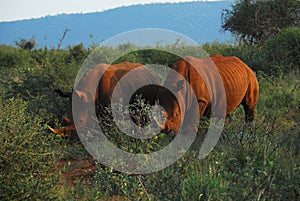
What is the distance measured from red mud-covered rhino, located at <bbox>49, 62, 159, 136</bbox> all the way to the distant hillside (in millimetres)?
90347

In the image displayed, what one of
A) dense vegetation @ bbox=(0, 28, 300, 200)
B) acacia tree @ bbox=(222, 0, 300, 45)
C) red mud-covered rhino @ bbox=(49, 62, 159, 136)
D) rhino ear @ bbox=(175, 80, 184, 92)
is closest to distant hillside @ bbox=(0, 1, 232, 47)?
acacia tree @ bbox=(222, 0, 300, 45)

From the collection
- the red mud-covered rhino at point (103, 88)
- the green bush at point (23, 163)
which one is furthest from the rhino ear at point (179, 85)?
the green bush at point (23, 163)

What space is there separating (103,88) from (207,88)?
5.20 feet

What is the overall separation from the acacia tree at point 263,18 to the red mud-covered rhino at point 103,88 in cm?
1492

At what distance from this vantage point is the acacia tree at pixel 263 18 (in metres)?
23.0

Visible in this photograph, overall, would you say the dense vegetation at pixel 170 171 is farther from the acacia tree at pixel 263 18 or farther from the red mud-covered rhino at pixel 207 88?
the acacia tree at pixel 263 18

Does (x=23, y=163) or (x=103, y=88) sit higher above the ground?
(x=23, y=163)

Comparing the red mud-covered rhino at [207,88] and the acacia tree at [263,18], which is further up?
the red mud-covered rhino at [207,88]

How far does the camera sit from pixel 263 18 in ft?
76.3

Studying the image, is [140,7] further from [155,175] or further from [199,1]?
[155,175]

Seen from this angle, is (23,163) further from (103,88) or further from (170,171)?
(103,88)

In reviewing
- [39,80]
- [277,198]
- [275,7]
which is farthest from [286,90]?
[275,7]

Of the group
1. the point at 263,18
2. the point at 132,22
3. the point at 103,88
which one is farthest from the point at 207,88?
the point at 132,22

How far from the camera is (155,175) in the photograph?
5117 millimetres
